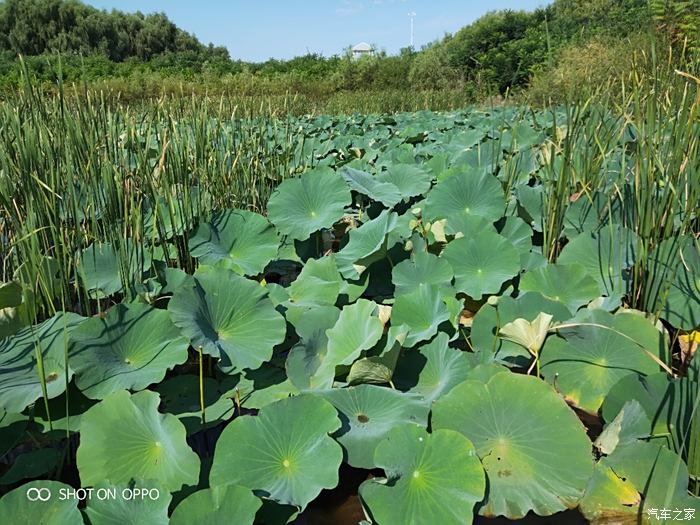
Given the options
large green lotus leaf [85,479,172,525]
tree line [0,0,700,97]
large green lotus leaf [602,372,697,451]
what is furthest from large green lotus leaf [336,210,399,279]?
tree line [0,0,700,97]

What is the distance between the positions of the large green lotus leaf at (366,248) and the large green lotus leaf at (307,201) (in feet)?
0.73

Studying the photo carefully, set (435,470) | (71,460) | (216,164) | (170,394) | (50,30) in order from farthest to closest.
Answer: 1. (50,30)
2. (216,164)
3. (170,394)
4. (71,460)
5. (435,470)

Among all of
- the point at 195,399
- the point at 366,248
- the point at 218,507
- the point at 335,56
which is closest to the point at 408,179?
the point at 366,248

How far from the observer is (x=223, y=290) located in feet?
4.33

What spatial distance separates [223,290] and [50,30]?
3163cm

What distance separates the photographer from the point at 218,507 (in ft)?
2.62

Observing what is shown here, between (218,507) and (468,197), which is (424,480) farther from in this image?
(468,197)

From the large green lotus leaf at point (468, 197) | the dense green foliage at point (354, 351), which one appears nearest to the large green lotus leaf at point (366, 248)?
the dense green foliage at point (354, 351)

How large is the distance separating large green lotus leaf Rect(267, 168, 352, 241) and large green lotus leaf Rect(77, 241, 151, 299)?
0.52 m

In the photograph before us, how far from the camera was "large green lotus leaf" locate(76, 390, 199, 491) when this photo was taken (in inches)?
36.6

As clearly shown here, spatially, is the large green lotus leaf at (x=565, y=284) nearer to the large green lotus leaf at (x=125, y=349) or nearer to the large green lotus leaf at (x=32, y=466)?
the large green lotus leaf at (x=125, y=349)

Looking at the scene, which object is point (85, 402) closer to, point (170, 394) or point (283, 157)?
point (170, 394)

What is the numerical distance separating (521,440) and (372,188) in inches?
49.2

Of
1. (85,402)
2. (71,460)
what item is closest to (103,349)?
(85,402)
